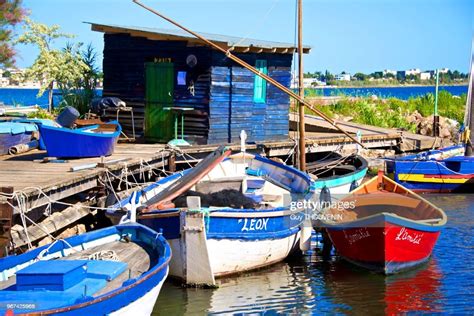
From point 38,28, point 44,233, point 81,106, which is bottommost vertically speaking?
point 44,233

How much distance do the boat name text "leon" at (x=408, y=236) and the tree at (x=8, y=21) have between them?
10129 mm

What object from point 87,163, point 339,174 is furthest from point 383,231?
point 339,174

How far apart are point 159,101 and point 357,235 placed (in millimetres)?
9609

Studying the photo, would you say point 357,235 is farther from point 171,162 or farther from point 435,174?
point 435,174

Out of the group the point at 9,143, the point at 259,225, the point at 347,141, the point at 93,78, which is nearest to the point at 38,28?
the point at 93,78

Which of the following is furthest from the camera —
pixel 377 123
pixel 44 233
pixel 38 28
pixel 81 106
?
pixel 377 123

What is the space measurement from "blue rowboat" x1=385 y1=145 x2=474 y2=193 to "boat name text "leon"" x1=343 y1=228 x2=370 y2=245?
34.6 ft

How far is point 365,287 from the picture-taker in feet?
46.5

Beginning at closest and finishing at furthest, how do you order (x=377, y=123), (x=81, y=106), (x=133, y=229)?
(x=133, y=229)
(x=81, y=106)
(x=377, y=123)

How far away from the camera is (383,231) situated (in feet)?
46.8

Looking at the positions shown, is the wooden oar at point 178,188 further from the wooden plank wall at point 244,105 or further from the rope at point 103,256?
the wooden plank wall at point 244,105

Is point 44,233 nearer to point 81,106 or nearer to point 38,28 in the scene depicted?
point 81,106

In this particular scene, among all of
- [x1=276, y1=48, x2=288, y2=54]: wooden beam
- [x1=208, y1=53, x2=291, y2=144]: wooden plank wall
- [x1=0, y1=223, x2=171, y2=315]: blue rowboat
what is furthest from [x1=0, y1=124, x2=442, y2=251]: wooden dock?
[x1=276, y1=48, x2=288, y2=54]: wooden beam

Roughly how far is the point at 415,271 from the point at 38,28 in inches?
675
